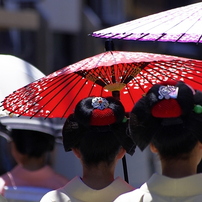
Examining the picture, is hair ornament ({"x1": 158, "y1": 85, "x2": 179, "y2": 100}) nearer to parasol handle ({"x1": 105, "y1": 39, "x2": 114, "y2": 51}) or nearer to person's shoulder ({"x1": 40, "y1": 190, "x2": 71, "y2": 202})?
person's shoulder ({"x1": 40, "y1": 190, "x2": 71, "y2": 202})

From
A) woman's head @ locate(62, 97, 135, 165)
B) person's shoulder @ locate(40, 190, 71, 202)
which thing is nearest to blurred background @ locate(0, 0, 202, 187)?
woman's head @ locate(62, 97, 135, 165)

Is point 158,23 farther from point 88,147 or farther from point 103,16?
point 103,16

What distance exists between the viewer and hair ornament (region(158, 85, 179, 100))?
2595 mm

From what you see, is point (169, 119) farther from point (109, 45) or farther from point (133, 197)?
point (109, 45)

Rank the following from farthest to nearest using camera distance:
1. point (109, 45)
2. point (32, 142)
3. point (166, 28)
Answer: point (32, 142), point (109, 45), point (166, 28)

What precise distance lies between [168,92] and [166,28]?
1.76ft

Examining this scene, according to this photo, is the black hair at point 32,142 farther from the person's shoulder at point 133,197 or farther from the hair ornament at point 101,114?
the person's shoulder at point 133,197

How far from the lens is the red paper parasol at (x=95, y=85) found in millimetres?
3240

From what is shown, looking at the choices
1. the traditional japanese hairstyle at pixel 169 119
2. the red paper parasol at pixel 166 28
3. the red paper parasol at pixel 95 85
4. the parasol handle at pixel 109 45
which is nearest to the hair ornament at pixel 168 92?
the traditional japanese hairstyle at pixel 169 119

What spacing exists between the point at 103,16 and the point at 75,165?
45.4 ft

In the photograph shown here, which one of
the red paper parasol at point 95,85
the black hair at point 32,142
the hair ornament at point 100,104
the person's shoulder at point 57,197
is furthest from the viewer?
the black hair at point 32,142

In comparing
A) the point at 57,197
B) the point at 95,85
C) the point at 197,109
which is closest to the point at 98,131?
the point at 57,197

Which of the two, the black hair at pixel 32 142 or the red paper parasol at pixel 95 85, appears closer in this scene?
the red paper parasol at pixel 95 85

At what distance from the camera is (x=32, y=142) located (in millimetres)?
3770
